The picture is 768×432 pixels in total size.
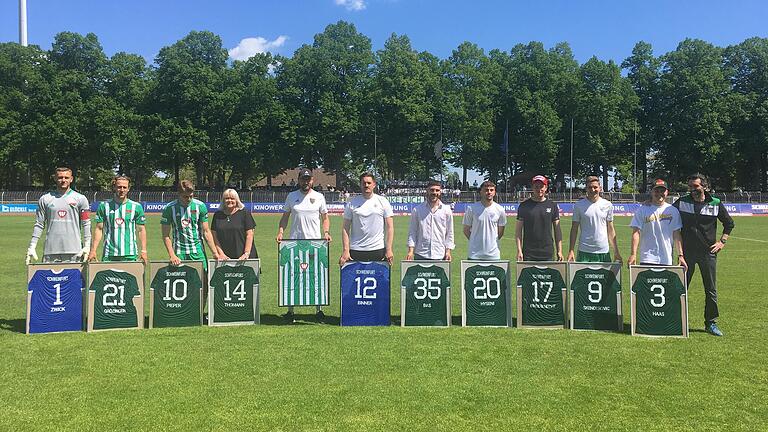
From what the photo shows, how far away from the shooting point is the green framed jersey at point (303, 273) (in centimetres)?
716

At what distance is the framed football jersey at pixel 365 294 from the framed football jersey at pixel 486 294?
1015mm

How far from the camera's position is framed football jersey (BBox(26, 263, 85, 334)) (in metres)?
6.55

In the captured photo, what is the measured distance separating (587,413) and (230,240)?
4.88m

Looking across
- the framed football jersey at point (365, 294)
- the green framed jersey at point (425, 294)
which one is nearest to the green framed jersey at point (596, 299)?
the green framed jersey at point (425, 294)

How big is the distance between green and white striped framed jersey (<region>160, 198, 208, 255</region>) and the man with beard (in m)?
2.77

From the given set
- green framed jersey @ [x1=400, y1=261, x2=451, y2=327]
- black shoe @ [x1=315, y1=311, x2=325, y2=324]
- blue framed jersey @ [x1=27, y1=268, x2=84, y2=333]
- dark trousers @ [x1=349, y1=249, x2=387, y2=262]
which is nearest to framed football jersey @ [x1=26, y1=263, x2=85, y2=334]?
blue framed jersey @ [x1=27, y1=268, x2=84, y2=333]

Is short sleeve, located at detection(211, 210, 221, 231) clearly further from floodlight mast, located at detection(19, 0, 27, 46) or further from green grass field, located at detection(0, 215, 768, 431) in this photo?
floodlight mast, located at detection(19, 0, 27, 46)

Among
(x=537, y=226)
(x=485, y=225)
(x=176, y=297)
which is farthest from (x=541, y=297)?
(x=176, y=297)

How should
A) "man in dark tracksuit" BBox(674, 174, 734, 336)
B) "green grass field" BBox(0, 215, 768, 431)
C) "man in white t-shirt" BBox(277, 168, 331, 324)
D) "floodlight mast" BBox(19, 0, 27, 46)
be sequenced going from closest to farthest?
"green grass field" BBox(0, 215, 768, 431)
"man in dark tracksuit" BBox(674, 174, 734, 336)
"man in white t-shirt" BBox(277, 168, 331, 324)
"floodlight mast" BBox(19, 0, 27, 46)

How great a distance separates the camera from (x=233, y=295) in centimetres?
695

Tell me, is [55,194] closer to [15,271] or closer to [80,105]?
[15,271]

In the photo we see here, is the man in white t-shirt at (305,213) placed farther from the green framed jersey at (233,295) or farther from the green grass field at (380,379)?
the green grass field at (380,379)

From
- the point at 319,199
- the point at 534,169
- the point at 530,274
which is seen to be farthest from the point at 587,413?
the point at 534,169

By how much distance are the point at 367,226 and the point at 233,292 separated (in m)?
1.93
